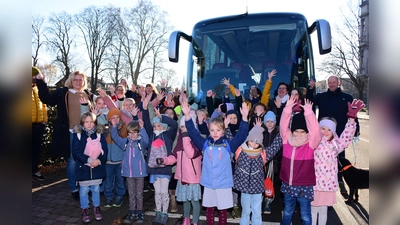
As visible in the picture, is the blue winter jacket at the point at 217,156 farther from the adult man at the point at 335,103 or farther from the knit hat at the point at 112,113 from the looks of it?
the adult man at the point at 335,103

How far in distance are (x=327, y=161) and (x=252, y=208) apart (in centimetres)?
114

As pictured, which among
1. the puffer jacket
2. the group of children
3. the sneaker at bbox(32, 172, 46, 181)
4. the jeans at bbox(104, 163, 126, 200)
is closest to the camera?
the group of children

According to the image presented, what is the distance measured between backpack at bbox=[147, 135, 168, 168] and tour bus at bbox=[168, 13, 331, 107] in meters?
2.08

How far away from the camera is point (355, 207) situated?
494 cm

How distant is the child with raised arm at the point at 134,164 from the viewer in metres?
4.26

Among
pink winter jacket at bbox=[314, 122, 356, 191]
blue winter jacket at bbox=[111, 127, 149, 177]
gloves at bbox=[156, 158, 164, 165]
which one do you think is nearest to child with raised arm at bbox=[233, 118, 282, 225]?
pink winter jacket at bbox=[314, 122, 356, 191]

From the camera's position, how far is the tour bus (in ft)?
19.4

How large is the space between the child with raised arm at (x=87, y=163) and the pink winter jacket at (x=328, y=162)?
118 inches

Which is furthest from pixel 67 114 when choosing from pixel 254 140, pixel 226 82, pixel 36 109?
pixel 254 140

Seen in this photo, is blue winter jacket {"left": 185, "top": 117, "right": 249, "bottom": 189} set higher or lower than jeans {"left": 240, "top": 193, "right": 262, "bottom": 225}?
higher

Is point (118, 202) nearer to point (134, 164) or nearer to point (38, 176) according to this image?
point (134, 164)

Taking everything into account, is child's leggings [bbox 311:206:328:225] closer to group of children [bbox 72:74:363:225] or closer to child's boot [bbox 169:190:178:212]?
group of children [bbox 72:74:363:225]

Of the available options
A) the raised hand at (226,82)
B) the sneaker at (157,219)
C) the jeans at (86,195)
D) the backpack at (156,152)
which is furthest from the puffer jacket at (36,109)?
the raised hand at (226,82)

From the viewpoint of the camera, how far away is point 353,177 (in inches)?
192
